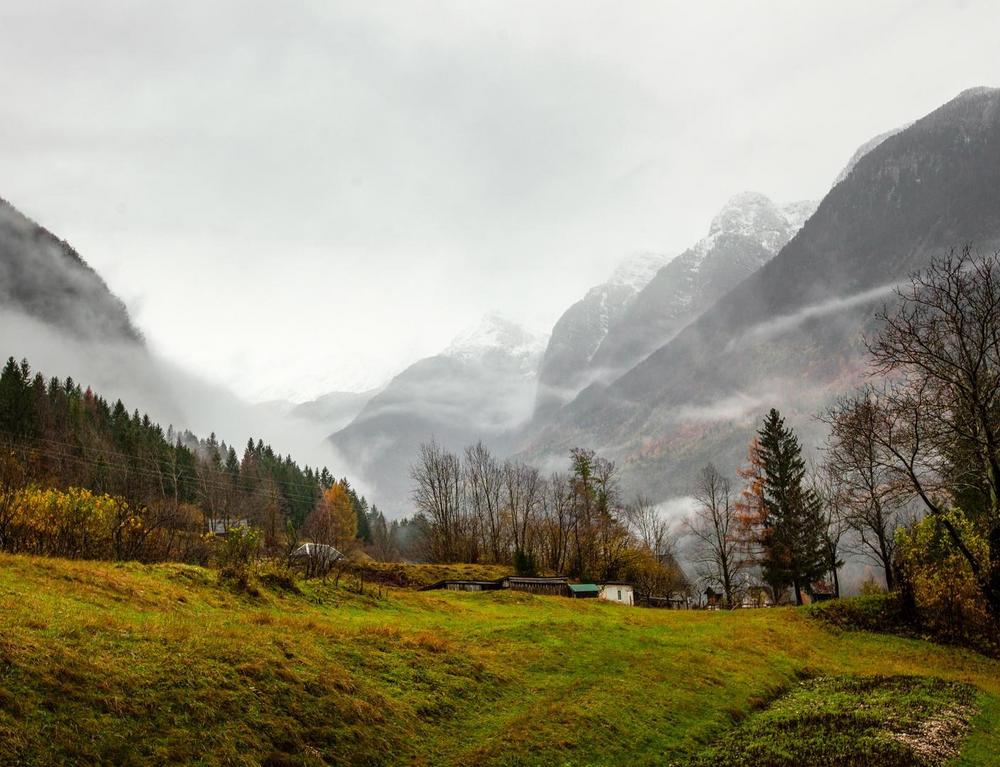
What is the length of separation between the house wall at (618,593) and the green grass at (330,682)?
37782 millimetres

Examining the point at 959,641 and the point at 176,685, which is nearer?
the point at 176,685

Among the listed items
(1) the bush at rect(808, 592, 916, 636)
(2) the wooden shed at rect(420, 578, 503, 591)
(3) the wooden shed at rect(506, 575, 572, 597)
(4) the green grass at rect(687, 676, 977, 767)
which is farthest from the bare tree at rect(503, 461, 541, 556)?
(4) the green grass at rect(687, 676, 977, 767)

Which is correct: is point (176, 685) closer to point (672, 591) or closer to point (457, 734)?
point (457, 734)

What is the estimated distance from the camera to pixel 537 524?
97.4 m

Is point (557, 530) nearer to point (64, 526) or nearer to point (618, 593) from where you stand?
point (618, 593)

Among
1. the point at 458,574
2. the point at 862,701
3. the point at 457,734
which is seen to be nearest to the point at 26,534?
the point at 457,734

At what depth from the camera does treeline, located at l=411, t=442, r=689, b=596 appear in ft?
281

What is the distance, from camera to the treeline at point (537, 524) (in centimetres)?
8556

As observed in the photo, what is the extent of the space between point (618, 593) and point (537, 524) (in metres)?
29.1

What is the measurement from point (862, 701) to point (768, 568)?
52.8 metres

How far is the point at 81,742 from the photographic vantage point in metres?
9.36

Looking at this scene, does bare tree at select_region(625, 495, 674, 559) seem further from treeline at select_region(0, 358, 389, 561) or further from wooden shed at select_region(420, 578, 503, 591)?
treeline at select_region(0, 358, 389, 561)

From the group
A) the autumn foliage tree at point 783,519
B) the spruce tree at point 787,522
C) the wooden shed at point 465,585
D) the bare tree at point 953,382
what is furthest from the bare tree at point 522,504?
the bare tree at point 953,382

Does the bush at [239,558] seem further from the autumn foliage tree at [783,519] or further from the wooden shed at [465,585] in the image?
the autumn foliage tree at [783,519]
